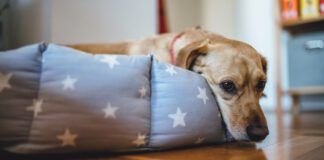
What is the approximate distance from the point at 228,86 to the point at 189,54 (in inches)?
8.2

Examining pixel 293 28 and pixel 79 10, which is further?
pixel 293 28

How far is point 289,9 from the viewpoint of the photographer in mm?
2855

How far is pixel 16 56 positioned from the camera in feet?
2.89

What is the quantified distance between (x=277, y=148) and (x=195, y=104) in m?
0.30

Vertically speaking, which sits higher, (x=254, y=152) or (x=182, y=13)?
(x=182, y=13)

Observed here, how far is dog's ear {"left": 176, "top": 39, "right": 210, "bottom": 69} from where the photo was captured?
4.14ft

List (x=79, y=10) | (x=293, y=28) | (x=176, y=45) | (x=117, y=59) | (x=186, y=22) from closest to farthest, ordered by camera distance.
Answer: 1. (x=117, y=59)
2. (x=176, y=45)
3. (x=79, y=10)
4. (x=293, y=28)
5. (x=186, y=22)

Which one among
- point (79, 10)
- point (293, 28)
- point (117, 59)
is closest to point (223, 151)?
point (117, 59)

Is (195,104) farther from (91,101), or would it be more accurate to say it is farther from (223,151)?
(91,101)

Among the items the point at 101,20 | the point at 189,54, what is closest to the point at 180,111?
the point at 189,54

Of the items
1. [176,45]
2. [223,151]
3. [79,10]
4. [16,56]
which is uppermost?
[79,10]

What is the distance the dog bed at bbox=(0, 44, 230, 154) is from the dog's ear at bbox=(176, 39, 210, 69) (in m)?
0.21

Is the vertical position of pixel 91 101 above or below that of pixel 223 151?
above

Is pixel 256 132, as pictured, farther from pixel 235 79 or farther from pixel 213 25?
pixel 213 25
